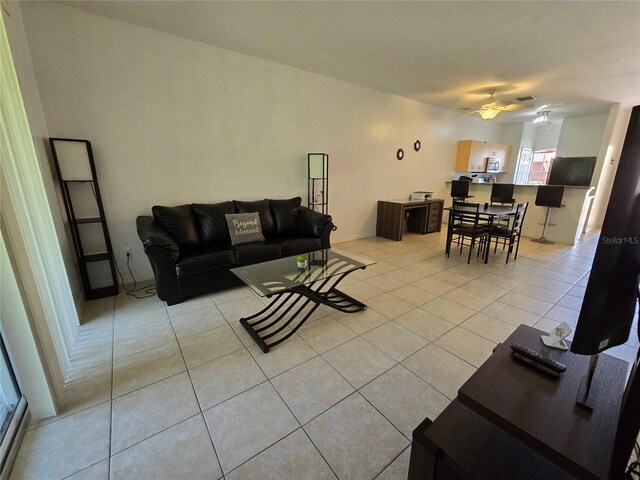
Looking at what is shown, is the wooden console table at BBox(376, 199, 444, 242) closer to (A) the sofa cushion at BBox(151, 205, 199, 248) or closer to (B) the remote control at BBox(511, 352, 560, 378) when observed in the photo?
(A) the sofa cushion at BBox(151, 205, 199, 248)

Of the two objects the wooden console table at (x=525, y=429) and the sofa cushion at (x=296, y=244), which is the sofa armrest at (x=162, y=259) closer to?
the sofa cushion at (x=296, y=244)

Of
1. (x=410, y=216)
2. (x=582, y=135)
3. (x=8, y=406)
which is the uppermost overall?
(x=582, y=135)

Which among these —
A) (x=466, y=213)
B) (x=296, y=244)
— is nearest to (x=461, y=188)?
(x=466, y=213)

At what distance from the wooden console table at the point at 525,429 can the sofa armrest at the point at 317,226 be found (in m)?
→ 2.60

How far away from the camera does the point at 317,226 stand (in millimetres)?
3535

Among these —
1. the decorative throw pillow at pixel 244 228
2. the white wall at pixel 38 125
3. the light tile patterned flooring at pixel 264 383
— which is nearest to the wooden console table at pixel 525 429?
the light tile patterned flooring at pixel 264 383

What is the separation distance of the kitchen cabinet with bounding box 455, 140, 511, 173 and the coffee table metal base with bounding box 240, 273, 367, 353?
564 centimetres

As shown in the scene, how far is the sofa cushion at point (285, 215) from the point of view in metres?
3.62

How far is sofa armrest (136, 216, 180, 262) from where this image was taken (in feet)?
7.91

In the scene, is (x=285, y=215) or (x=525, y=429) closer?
(x=525, y=429)

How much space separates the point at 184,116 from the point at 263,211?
1412 mm

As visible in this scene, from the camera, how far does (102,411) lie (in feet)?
4.93

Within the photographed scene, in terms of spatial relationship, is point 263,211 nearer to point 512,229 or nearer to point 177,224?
point 177,224

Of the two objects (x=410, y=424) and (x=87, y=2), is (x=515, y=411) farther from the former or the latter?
(x=87, y=2)
